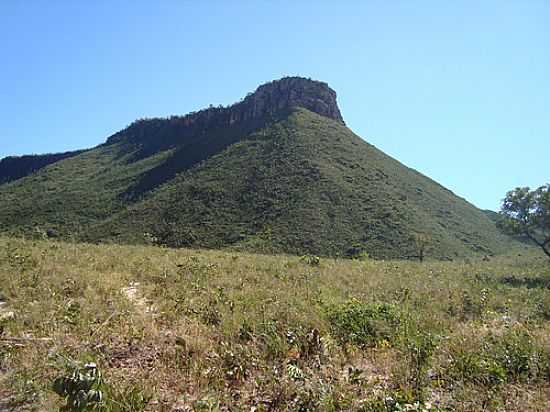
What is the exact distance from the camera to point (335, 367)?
17.1ft

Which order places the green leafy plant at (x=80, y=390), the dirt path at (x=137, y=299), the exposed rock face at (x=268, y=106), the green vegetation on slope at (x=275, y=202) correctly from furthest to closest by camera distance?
the exposed rock face at (x=268, y=106) → the green vegetation on slope at (x=275, y=202) → the dirt path at (x=137, y=299) → the green leafy plant at (x=80, y=390)

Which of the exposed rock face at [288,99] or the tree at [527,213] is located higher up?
the exposed rock face at [288,99]

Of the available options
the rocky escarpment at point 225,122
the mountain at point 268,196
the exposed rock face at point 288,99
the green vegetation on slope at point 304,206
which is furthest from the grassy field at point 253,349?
the exposed rock face at point 288,99

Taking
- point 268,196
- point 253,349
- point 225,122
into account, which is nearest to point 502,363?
point 253,349

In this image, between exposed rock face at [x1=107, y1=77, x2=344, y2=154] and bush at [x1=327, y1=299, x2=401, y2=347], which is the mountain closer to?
exposed rock face at [x1=107, y1=77, x2=344, y2=154]

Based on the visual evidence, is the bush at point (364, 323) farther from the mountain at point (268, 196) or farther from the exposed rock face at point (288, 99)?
the exposed rock face at point (288, 99)

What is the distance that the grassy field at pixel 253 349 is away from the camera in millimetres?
4152

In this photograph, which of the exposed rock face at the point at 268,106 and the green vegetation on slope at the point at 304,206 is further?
the exposed rock face at the point at 268,106

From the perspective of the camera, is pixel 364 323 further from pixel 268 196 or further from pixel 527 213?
pixel 268 196

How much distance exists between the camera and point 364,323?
270 inches

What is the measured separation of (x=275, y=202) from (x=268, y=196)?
2.28 metres

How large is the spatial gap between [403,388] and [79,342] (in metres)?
4.68

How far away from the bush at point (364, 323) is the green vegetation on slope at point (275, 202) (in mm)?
37252

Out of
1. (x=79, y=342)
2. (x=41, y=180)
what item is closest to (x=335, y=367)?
(x=79, y=342)
